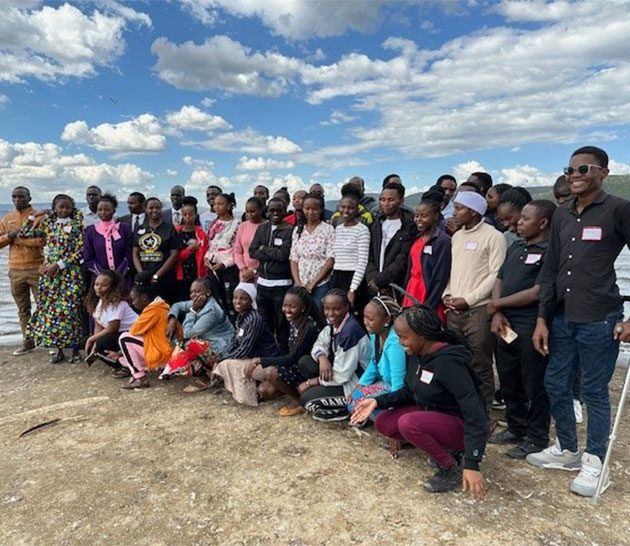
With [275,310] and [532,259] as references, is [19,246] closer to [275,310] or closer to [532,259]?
[275,310]

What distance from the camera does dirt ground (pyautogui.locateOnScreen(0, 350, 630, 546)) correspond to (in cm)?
295

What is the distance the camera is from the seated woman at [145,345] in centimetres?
565

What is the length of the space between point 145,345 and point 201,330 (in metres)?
0.76

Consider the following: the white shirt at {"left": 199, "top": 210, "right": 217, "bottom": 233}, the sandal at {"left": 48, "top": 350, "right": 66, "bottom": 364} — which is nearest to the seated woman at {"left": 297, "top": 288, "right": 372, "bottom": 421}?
the white shirt at {"left": 199, "top": 210, "right": 217, "bottom": 233}

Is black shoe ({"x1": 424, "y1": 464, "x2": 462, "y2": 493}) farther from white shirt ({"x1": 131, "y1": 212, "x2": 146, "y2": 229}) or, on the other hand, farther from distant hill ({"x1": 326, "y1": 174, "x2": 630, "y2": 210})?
white shirt ({"x1": 131, "y1": 212, "x2": 146, "y2": 229})

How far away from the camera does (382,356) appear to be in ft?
13.5

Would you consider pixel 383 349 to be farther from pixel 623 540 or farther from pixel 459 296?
pixel 623 540

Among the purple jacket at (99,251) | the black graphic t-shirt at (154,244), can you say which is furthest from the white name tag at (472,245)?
the purple jacket at (99,251)

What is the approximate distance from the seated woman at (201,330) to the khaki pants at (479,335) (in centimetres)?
278

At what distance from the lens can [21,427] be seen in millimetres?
4633

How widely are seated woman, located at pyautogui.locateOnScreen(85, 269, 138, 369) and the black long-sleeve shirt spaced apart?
506 cm

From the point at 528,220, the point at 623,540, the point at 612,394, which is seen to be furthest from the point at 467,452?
the point at 612,394

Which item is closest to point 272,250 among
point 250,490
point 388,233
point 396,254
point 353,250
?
point 353,250

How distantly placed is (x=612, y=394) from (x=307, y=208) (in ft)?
13.5
